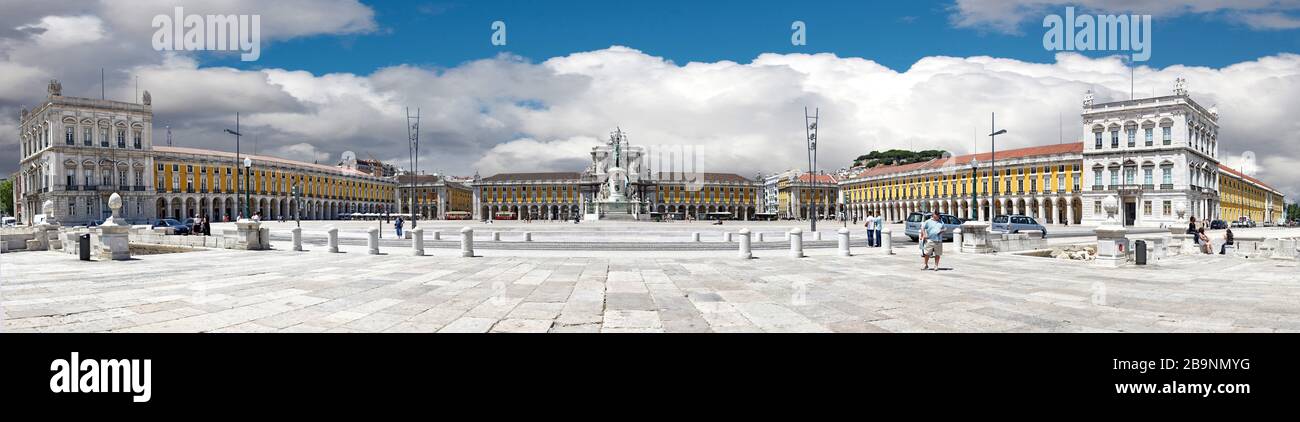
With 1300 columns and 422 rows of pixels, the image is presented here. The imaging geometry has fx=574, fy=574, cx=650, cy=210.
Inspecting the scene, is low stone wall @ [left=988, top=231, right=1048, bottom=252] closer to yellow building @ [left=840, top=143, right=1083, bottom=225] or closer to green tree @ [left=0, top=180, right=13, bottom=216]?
yellow building @ [left=840, top=143, right=1083, bottom=225]

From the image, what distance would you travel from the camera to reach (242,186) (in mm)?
87562

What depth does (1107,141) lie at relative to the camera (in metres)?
64.8

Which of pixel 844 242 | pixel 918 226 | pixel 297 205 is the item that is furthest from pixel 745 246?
pixel 297 205

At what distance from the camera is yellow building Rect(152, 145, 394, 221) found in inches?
3127

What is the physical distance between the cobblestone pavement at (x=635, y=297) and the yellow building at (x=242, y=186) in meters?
66.1

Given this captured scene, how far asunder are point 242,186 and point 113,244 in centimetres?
8840

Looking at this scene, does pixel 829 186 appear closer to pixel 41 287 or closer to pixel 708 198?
pixel 708 198

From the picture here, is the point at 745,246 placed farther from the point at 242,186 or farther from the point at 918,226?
the point at 242,186

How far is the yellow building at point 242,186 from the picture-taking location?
261 ft

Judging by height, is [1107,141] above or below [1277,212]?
above

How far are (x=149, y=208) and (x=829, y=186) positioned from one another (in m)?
111

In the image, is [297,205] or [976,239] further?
[297,205]
